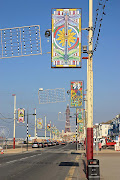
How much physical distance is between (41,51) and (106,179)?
28.6ft

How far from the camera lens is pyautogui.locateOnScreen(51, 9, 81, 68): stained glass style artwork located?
1767cm

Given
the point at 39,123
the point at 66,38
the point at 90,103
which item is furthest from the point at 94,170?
the point at 39,123

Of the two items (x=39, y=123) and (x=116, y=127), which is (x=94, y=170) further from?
(x=116, y=127)

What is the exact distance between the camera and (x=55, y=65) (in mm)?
17781

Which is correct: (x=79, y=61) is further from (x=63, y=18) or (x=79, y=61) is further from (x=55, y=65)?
(x=63, y=18)

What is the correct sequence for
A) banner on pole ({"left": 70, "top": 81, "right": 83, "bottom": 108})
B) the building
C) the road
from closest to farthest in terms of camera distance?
the road
banner on pole ({"left": 70, "top": 81, "right": 83, "bottom": 108})
the building

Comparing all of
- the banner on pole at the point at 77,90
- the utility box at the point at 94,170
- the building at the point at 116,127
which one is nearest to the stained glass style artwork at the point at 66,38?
the utility box at the point at 94,170

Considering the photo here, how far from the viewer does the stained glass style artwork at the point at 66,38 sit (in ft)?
58.0

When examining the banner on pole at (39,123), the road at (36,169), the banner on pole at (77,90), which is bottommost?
the road at (36,169)

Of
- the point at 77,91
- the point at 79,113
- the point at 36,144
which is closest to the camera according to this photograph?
the point at 77,91

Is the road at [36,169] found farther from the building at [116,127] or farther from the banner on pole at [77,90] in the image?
the building at [116,127]

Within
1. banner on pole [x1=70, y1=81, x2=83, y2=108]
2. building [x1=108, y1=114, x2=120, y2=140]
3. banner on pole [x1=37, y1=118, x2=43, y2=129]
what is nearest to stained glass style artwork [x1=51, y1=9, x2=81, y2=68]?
banner on pole [x1=70, y1=81, x2=83, y2=108]

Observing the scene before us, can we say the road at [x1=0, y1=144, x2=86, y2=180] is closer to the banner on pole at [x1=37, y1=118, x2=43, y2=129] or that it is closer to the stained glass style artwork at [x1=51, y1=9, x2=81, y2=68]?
the stained glass style artwork at [x1=51, y1=9, x2=81, y2=68]

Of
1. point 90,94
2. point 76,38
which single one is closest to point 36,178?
point 90,94
